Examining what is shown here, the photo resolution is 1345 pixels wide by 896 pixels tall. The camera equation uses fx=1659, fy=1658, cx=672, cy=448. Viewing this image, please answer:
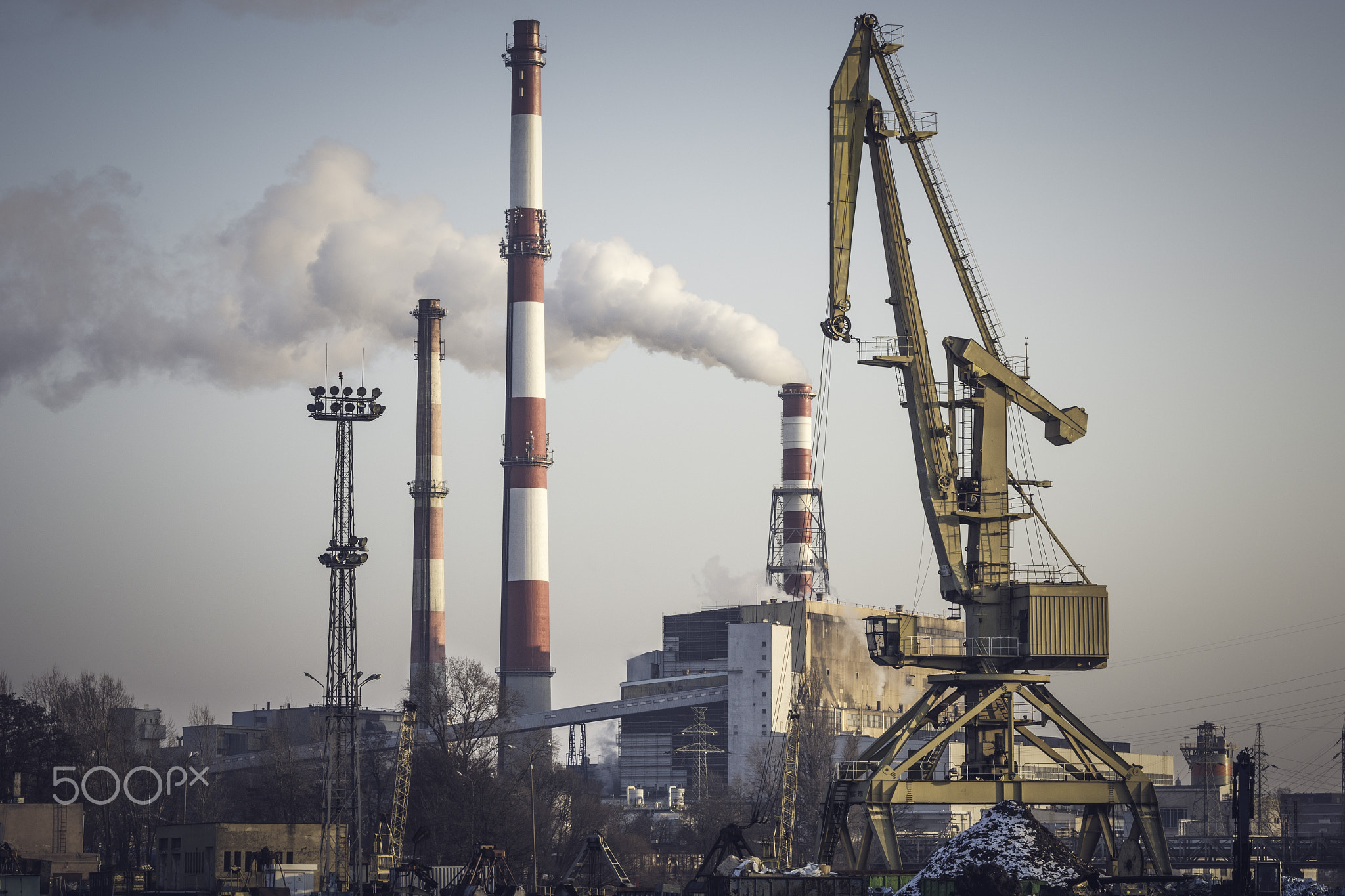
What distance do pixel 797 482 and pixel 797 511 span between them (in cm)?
197

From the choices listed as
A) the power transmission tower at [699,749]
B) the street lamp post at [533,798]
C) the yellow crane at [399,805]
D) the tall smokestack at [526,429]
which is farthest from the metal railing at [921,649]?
the power transmission tower at [699,749]

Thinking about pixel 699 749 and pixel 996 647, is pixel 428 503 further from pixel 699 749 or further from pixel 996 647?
pixel 996 647

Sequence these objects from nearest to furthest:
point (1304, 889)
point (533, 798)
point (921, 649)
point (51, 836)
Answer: point (1304, 889) < point (921, 649) < point (533, 798) < point (51, 836)

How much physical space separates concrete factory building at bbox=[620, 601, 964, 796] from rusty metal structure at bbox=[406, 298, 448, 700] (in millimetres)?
16809

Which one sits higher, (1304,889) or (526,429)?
(526,429)

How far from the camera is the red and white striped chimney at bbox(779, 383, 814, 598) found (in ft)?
315

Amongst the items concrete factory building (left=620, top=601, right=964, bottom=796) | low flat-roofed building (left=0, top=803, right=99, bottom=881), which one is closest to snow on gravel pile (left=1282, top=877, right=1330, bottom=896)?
low flat-roofed building (left=0, top=803, right=99, bottom=881)

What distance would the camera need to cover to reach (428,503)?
8794cm

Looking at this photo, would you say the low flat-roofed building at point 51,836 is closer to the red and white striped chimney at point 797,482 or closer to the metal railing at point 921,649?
the metal railing at point 921,649

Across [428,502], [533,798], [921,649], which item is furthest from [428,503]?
[921,649]

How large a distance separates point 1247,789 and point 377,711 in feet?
271

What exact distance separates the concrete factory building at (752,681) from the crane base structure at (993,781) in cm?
4903

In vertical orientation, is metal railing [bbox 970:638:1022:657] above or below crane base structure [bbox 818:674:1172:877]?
above

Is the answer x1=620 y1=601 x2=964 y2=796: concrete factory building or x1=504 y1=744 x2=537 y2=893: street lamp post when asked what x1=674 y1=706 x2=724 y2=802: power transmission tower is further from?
x1=504 y1=744 x2=537 y2=893: street lamp post
